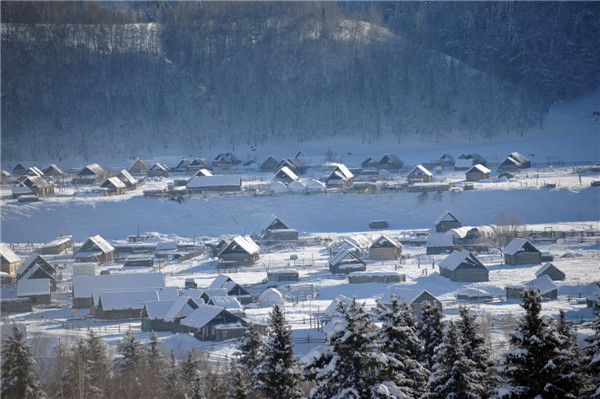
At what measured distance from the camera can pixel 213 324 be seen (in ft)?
→ 92.0

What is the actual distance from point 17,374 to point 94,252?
29104 millimetres

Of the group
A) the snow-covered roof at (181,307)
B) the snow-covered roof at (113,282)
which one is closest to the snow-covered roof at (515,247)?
the snow-covered roof at (181,307)

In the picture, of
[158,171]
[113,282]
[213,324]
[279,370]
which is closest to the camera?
[279,370]

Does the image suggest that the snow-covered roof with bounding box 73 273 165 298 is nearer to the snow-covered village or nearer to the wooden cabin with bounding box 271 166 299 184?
the snow-covered village

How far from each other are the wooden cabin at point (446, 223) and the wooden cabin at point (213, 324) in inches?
996

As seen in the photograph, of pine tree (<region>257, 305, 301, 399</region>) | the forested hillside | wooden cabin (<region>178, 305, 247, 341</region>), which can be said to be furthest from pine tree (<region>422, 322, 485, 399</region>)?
the forested hillside

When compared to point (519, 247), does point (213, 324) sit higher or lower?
lower

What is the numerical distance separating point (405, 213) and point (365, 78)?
158 ft

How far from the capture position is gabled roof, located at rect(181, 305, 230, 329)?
27984 mm

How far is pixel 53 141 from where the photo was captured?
88.2 m

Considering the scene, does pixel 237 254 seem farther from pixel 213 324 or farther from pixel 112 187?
pixel 112 187

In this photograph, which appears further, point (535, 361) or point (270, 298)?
point (270, 298)

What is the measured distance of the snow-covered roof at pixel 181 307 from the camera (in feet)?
96.6

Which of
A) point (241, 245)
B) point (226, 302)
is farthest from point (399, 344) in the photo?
point (241, 245)
